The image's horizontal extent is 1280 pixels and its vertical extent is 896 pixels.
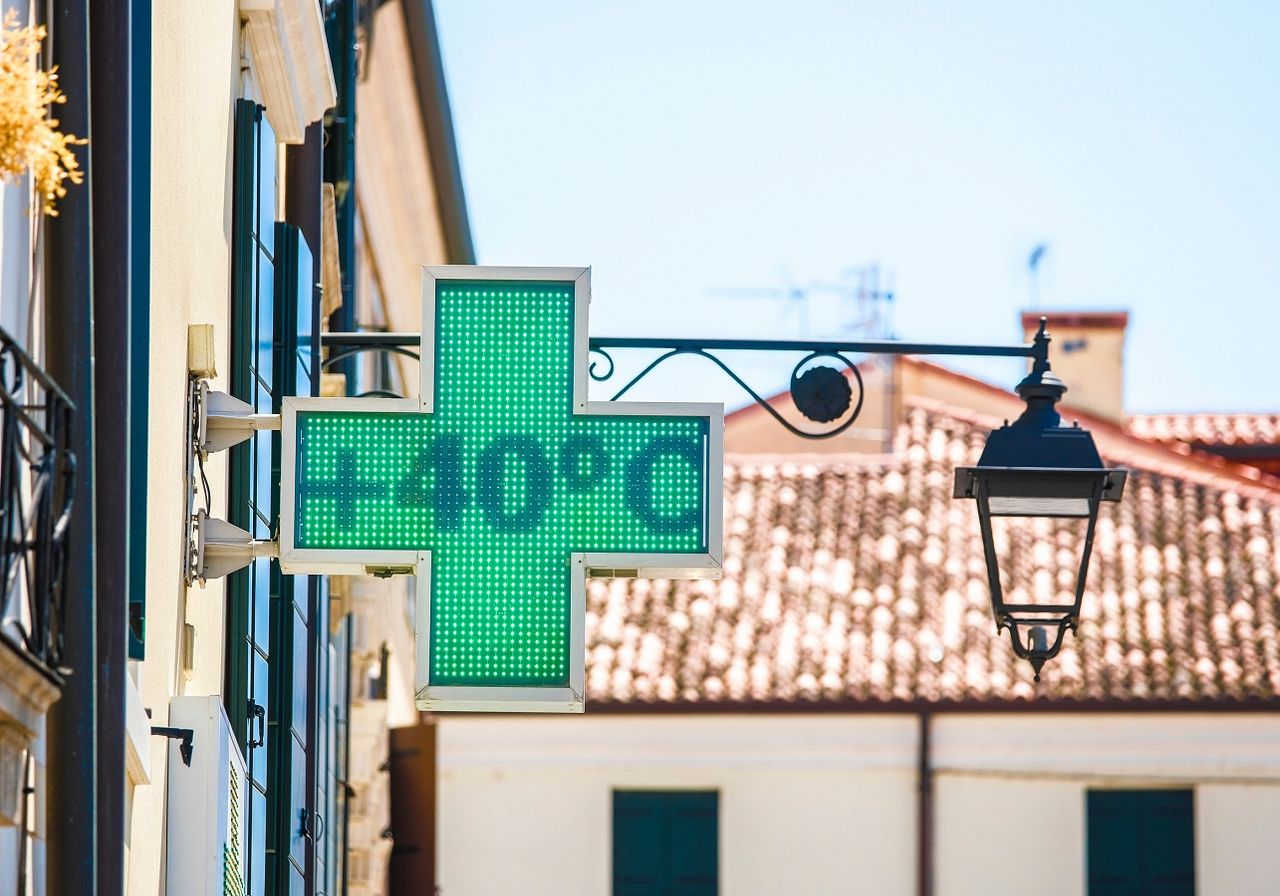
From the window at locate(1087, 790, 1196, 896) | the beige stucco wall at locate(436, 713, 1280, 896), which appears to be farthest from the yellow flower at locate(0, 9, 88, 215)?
the window at locate(1087, 790, 1196, 896)

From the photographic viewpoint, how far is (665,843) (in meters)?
22.8

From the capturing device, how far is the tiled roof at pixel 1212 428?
30.0 metres

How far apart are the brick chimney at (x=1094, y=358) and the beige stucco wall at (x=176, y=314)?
2184cm

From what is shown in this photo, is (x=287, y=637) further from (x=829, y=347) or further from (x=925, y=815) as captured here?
(x=925, y=815)

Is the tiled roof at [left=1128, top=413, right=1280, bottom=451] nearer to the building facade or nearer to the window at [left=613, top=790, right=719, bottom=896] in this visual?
the window at [left=613, top=790, right=719, bottom=896]

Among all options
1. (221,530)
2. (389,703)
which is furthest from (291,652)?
(389,703)

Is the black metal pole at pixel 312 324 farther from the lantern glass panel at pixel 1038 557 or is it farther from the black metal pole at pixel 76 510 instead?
the lantern glass panel at pixel 1038 557

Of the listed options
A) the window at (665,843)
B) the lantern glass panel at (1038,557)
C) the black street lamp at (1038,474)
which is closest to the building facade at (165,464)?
the black street lamp at (1038,474)

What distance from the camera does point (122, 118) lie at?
5645 millimetres

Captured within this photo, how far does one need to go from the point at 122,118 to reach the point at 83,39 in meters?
0.27

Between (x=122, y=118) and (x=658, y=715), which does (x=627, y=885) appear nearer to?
(x=658, y=715)

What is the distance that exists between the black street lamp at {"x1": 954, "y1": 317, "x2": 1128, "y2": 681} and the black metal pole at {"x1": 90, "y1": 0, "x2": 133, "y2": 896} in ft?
9.32

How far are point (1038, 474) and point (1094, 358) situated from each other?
72.1 ft

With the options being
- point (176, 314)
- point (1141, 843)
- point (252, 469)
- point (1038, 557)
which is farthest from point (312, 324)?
point (1038, 557)
